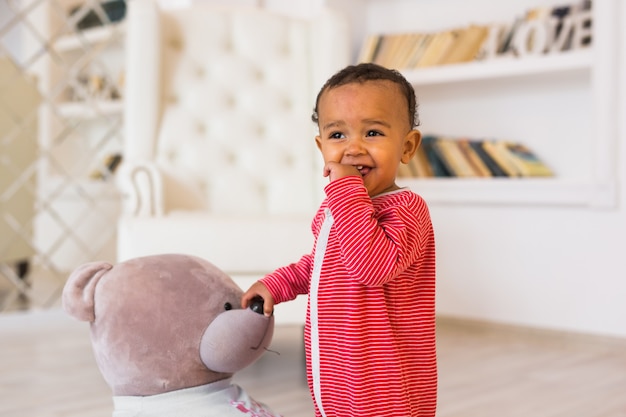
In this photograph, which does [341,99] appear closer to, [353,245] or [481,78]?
[353,245]

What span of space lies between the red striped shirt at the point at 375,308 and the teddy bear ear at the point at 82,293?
37 cm

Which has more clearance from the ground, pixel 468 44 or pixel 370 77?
pixel 468 44

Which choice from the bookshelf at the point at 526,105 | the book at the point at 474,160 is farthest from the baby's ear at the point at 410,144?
the book at the point at 474,160

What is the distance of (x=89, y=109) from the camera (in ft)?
13.0

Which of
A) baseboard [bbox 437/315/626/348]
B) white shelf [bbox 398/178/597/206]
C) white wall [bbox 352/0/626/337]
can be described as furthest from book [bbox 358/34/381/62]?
baseboard [bbox 437/315/626/348]

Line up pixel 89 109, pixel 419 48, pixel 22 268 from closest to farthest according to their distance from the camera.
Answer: pixel 419 48, pixel 22 268, pixel 89 109

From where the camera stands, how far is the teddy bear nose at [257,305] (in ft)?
3.84

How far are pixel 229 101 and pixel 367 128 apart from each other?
1663 mm

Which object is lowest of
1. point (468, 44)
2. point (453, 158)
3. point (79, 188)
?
point (79, 188)

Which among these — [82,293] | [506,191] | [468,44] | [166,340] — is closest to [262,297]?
[166,340]

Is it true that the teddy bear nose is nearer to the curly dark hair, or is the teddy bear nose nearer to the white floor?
the curly dark hair

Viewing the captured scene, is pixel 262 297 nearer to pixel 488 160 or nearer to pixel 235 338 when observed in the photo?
pixel 235 338

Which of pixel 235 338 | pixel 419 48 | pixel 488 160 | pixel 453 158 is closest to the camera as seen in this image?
pixel 235 338

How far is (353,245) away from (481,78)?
6.73 ft
